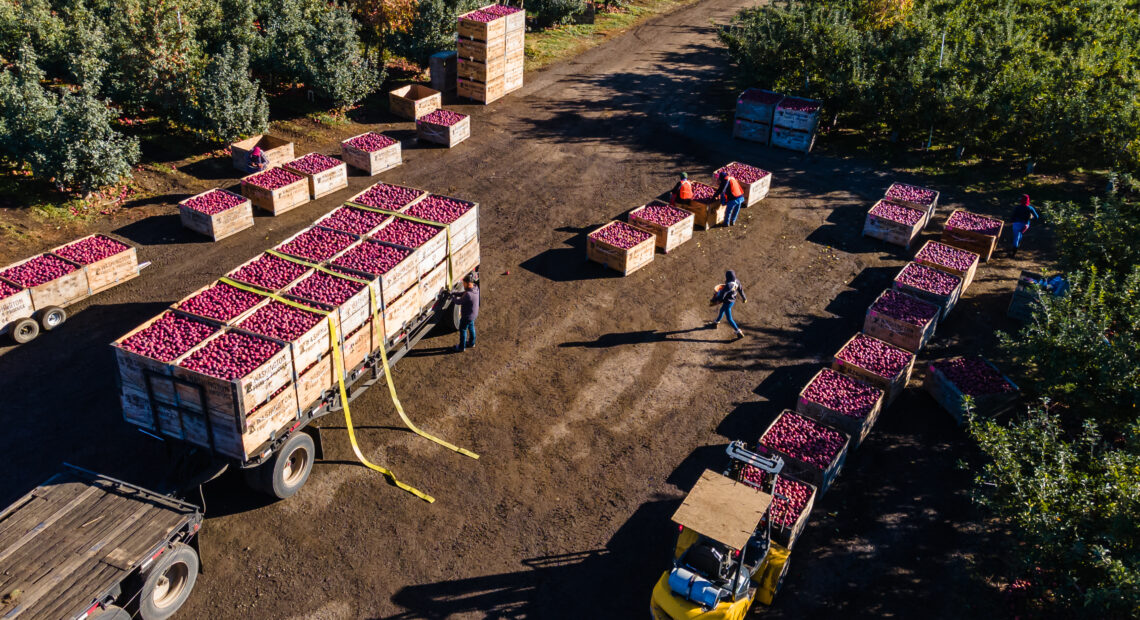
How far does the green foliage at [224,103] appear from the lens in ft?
88.4

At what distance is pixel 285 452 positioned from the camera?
565 inches

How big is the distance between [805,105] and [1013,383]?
1616 centimetres

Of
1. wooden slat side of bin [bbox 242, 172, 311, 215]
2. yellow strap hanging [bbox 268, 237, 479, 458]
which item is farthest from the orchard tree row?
yellow strap hanging [bbox 268, 237, 479, 458]

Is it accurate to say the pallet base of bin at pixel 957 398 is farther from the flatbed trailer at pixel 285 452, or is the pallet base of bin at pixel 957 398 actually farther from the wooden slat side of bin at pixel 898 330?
the flatbed trailer at pixel 285 452

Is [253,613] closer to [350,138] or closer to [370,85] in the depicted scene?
[350,138]

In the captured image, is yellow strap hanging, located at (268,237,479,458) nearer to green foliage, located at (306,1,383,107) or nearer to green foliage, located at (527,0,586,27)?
green foliage, located at (306,1,383,107)

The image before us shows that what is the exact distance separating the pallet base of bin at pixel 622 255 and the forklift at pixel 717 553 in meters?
10.1

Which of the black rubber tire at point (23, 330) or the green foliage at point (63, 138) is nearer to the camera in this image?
the black rubber tire at point (23, 330)

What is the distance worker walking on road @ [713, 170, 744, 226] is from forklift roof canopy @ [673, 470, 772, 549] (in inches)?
540

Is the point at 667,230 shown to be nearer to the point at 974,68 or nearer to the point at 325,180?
the point at 325,180

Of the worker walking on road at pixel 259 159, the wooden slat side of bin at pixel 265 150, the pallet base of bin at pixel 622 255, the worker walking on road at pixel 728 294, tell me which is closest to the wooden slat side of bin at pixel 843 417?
the worker walking on road at pixel 728 294

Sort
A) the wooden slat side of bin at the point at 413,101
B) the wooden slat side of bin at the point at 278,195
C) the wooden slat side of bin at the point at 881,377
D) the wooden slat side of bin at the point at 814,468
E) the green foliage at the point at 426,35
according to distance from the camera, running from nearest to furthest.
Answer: the wooden slat side of bin at the point at 814,468
the wooden slat side of bin at the point at 881,377
the wooden slat side of bin at the point at 278,195
the wooden slat side of bin at the point at 413,101
the green foliage at the point at 426,35

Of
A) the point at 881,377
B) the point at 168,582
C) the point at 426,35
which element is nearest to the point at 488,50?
the point at 426,35

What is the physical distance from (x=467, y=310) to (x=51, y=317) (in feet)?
32.2
